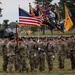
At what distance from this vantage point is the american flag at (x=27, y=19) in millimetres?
21234

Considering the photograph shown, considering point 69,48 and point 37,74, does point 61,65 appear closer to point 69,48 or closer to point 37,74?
point 69,48

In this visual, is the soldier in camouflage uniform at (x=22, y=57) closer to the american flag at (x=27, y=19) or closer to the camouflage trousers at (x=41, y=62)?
the camouflage trousers at (x=41, y=62)

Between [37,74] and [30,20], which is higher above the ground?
[30,20]

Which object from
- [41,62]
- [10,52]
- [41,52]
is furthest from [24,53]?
[41,62]

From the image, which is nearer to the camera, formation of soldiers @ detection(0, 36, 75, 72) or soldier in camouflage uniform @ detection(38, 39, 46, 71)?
formation of soldiers @ detection(0, 36, 75, 72)

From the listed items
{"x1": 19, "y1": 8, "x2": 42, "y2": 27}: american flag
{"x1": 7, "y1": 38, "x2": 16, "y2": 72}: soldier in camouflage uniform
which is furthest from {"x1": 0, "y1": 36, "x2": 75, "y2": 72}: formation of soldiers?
{"x1": 19, "y1": 8, "x2": 42, "y2": 27}: american flag

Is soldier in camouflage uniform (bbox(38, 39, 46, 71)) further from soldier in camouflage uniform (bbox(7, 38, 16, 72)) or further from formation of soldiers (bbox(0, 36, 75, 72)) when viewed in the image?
soldier in camouflage uniform (bbox(7, 38, 16, 72))

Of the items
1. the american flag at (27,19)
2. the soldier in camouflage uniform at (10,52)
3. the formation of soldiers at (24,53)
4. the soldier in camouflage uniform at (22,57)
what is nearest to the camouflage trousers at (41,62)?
the formation of soldiers at (24,53)

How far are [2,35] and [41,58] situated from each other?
64.8 feet

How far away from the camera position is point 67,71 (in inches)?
830

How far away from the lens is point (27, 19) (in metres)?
21.4

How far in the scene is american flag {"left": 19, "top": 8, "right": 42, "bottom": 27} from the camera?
836 inches

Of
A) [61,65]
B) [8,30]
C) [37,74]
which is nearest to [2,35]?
[8,30]

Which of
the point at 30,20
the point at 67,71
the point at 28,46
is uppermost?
the point at 30,20
